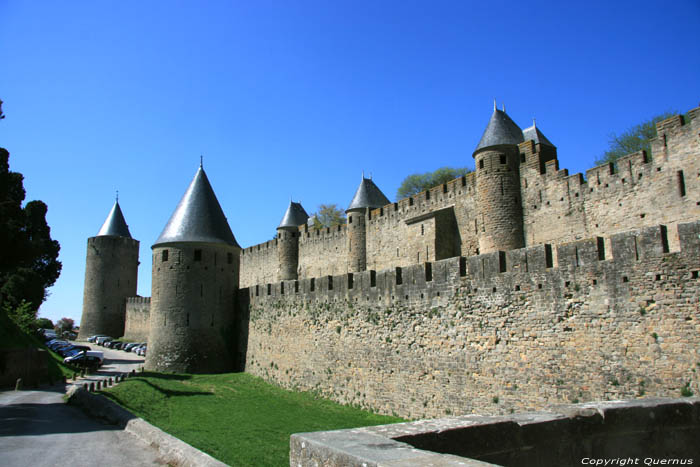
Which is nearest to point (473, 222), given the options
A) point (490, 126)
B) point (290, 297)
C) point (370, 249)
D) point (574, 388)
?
point (490, 126)

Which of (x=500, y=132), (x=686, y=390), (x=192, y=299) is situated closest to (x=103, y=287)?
(x=192, y=299)

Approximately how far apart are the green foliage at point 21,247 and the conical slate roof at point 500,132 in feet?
63.5

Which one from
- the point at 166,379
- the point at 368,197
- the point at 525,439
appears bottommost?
the point at 166,379

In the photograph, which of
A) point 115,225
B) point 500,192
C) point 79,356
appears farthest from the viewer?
point 115,225

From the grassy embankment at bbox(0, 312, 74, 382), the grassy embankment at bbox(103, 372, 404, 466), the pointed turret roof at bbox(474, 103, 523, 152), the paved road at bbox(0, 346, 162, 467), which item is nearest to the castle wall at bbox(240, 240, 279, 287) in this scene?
the grassy embankment at bbox(0, 312, 74, 382)

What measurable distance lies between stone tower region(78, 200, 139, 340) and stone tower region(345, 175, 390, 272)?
959 inches

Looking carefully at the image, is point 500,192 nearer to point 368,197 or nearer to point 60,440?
point 368,197

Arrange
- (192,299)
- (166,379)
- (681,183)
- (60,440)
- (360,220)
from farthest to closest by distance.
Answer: (360,220)
(192,299)
(166,379)
(681,183)
(60,440)

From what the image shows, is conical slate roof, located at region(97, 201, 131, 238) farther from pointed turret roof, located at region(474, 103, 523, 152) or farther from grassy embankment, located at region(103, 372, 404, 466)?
pointed turret roof, located at region(474, 103, 523, 152)

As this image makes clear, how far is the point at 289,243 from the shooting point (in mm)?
36594

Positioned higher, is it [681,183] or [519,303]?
[681,183]

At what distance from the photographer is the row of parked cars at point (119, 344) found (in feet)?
121

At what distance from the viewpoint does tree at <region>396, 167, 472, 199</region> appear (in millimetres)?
48969

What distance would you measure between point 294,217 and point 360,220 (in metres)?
8.06
